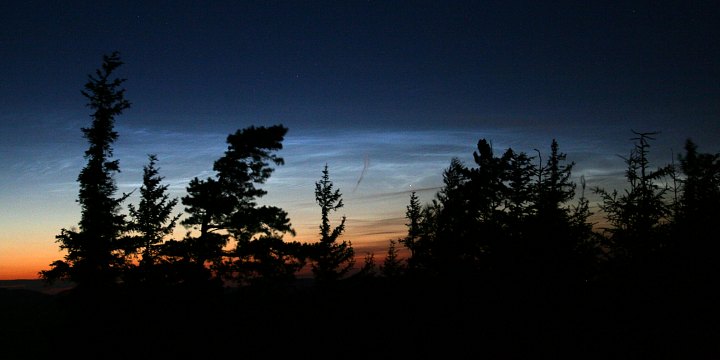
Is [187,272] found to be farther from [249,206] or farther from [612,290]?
[612,290]

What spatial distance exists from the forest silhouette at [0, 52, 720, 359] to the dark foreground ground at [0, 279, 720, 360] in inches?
3.5

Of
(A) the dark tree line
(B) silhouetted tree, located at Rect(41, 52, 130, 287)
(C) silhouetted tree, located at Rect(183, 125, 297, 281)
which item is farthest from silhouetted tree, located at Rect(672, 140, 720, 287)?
(B) silhouetted tree, located at Rect(41, 52, 130, 287)

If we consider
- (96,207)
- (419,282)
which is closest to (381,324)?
(419,282)

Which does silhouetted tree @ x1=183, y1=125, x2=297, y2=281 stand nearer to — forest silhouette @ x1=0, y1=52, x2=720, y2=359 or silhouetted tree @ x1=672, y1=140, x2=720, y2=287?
forest silhouette @ x1=0, y1=52, x2=720, y2=359

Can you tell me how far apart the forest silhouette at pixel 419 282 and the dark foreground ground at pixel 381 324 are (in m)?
0.09

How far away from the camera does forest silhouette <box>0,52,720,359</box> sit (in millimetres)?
19328

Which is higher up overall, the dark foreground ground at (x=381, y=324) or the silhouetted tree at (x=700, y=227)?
the silhouetted tree at (x=700, y=227)

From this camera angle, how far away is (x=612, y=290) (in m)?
26.4

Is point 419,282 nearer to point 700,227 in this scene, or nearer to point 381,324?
point 381,324

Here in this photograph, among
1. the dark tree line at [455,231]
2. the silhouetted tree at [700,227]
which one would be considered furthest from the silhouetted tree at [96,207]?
the silhouetted tree at [700,227]

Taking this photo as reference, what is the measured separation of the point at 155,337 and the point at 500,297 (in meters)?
17.3

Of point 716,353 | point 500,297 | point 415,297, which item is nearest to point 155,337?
point 415,297

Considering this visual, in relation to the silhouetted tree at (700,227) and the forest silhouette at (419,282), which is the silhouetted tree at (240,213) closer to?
the forest silhouette at (419,282)

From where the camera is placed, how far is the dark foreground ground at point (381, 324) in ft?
61.0
